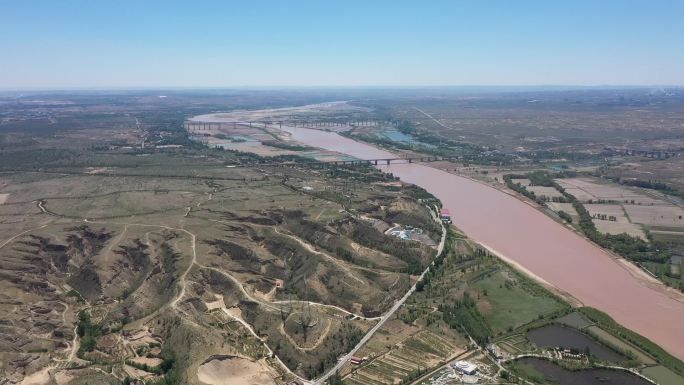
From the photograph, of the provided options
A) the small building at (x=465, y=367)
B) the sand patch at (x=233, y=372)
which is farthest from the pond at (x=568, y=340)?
the sand patch at (x=233, y=372)

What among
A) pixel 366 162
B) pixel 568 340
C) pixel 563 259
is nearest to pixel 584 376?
pixel 568 340

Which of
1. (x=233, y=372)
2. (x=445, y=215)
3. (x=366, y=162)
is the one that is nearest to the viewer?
(x=233, y=372)

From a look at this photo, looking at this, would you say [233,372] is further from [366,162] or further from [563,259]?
[366,162]

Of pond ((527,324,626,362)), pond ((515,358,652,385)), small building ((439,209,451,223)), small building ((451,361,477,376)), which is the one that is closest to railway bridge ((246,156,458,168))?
small building ((439,209,451,223))

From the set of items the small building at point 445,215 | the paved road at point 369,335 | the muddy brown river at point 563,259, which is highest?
the small building at point 445,215

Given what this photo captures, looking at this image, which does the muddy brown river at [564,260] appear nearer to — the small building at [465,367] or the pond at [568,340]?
the pond at [568,340]
